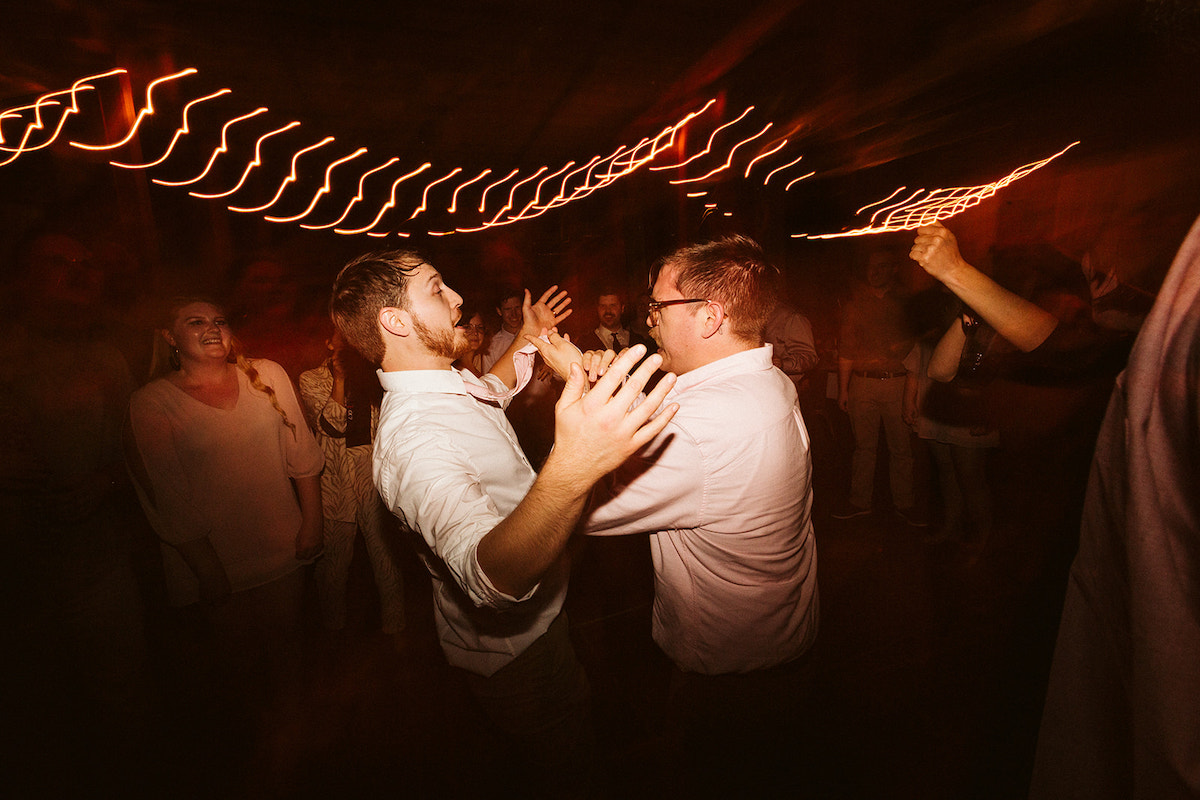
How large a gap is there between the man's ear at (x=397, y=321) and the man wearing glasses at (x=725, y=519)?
510 millimetres

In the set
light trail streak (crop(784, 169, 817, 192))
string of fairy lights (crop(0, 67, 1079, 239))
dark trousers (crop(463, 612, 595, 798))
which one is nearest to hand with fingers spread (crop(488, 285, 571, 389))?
dark trousers (crop(463, 612, 595, 798))

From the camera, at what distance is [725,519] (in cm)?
158

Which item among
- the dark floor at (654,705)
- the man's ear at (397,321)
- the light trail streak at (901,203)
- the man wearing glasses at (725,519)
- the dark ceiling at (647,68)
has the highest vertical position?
the dark ceiling at (647,68)

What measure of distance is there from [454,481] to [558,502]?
426 mm

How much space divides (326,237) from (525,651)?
829 centimetres

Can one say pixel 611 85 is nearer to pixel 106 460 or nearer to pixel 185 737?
pixel 106 460

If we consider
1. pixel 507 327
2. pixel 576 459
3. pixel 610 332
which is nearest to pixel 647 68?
pixel 610 332

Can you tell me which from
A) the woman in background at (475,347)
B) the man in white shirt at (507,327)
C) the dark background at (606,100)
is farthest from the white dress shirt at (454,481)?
the man in white shirt at (507,327)

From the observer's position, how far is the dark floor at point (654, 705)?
7.57 ft

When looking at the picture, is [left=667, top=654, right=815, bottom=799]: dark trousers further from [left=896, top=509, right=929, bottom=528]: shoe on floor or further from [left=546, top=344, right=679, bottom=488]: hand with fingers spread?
[left=896, top=509, right=929, bottom=528]: shoe on floor

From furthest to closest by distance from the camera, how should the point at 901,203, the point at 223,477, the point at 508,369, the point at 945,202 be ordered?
the point at 901,203
the point at 945,202
the point at 508,369
the point at 223,477

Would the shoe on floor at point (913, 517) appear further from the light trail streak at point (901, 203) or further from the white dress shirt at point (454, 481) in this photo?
the light trail streak at point (901, 203)

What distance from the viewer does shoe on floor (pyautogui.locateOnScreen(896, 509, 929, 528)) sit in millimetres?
4348

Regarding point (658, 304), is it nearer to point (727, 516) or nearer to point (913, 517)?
point (727, 516)
